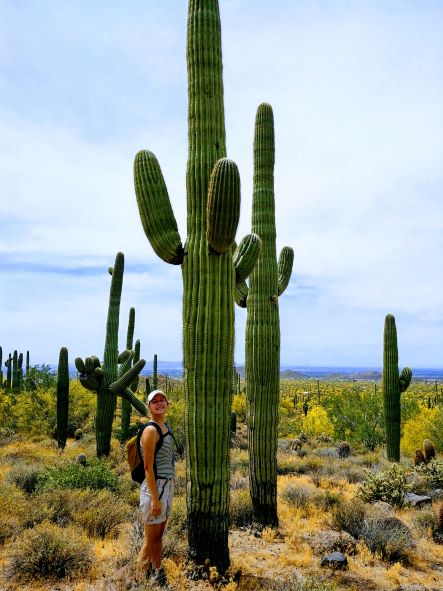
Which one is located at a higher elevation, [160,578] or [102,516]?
[160,578]

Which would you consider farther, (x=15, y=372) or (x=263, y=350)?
(x=15, y=372)

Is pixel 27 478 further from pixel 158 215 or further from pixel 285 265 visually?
pixel 158 215

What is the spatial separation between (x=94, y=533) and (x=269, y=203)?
5.84m

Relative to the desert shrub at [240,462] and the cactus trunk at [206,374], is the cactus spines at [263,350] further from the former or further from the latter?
the desert shrub at [240,462]

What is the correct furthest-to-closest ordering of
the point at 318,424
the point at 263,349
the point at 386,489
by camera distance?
the point at 318,424
the point at 386,489
the point at 263,349

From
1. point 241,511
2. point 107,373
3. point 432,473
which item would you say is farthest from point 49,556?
point 432,473

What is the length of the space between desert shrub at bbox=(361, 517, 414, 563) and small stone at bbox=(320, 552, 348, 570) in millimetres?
719

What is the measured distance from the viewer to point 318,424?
22875mm

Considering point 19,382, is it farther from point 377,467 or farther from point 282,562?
point 282,562

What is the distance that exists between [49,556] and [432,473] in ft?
30.8

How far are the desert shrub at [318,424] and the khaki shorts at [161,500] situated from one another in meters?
18.5

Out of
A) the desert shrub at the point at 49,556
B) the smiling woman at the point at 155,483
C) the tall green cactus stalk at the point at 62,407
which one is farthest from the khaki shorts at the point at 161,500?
the tall green cactus stalk at the point at 62,407

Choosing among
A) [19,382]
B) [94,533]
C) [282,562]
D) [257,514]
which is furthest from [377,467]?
[19,382]

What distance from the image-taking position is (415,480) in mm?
11680
